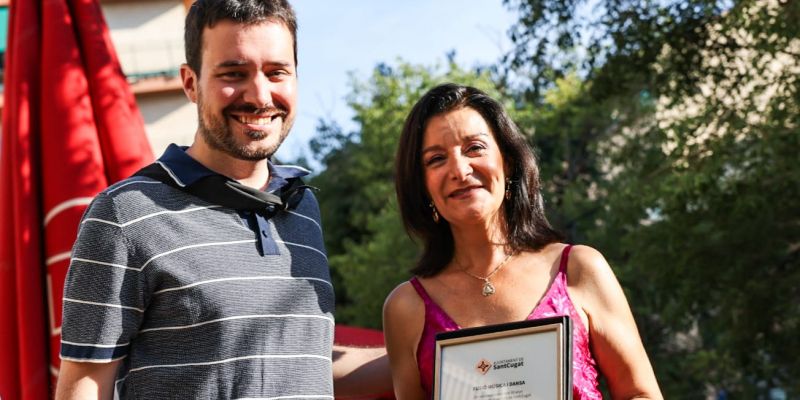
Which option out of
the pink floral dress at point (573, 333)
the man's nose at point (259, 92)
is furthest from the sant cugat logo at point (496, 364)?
the man's nose at point (259, 92)

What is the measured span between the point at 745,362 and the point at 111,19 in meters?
14.2

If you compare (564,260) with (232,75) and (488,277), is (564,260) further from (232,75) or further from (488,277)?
(232,75)

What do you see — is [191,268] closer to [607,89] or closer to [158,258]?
[158,258]

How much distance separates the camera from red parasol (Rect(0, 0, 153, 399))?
4438 mm

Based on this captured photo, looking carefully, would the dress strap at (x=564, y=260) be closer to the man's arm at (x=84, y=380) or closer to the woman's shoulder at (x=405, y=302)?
the woman's shoulder at (x=405, y=302)

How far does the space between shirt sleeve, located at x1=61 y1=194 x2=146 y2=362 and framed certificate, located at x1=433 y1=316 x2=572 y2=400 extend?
105cm

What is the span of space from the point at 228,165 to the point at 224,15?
47cm

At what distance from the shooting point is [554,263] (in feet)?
12.7

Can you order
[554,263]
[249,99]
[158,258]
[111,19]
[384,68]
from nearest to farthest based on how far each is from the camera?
1. [158,258]
2. [249,99]
3. [554,263]
4. [111,19]
5. [384,68]

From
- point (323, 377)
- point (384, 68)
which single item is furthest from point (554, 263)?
point (384, 68)

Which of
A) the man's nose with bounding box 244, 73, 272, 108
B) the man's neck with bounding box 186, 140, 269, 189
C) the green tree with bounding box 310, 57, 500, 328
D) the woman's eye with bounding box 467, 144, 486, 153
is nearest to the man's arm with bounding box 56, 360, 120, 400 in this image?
the man's neck with bounding box 186, 140, 269, 189

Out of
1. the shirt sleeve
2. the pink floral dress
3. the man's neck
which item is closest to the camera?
the shirt sleeve

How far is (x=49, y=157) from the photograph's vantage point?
14.6 feet

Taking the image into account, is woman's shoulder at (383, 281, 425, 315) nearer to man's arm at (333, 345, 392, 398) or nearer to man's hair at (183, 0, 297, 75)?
man's arm at (333, 345, 392, 398)
